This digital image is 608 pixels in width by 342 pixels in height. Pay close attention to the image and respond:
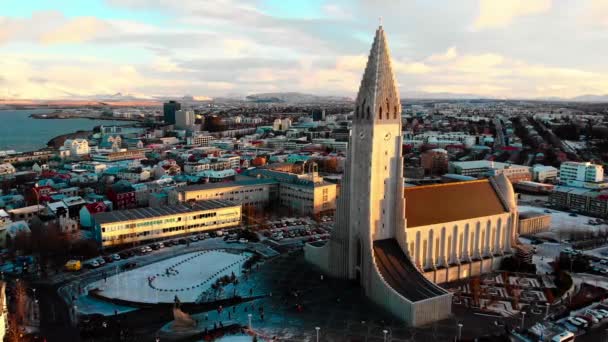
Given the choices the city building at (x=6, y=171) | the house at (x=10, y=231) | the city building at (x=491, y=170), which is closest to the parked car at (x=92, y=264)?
the house at (x=10, y=231)

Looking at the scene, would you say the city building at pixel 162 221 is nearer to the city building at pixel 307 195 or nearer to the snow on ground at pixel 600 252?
the city building at pixel 307 195

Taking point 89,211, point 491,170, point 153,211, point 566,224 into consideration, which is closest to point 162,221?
point 153,211

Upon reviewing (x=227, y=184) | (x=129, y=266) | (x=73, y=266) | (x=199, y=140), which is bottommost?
(x=129, y=266)

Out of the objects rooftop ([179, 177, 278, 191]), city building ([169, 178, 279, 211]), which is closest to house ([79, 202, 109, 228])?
city building ([169, 178, 279, 211])

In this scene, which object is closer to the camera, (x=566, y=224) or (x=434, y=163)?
(x=566, y=224)

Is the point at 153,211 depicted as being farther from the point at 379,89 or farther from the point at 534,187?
the point at 534,187

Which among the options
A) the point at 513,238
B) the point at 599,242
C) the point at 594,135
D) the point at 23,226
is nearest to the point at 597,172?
the point at 599,242

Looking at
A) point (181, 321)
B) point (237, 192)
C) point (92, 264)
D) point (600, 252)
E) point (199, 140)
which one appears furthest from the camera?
point (199, 140)

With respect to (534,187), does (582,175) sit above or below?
above
